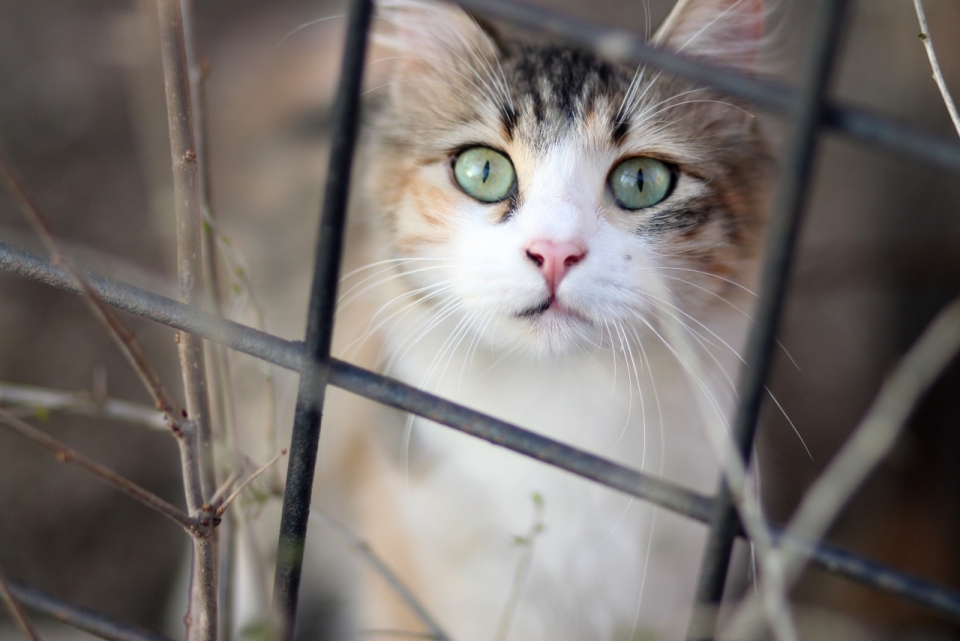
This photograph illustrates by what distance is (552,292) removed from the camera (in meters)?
1.09

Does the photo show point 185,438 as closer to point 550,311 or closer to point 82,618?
point 82,618

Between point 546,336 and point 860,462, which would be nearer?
point 860,462

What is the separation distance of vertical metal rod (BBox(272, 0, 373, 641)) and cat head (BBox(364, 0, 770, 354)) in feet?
1.41

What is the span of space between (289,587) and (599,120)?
0.81m

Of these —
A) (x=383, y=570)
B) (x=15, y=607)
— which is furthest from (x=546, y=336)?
(x=15, y=607)

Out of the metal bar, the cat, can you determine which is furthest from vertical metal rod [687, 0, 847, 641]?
the metal bar

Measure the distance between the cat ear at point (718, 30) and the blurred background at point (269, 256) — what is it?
23.4 inches

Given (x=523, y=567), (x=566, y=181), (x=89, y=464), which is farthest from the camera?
(x=523, y=567)

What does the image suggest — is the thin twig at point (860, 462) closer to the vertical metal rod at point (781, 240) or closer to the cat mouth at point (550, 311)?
the vertical metal rod at point (781, 240)

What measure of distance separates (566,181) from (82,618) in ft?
2.67

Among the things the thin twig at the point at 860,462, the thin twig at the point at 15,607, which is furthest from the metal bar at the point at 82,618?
the thin twig at the point at 860,462

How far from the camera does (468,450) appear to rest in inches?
56.1

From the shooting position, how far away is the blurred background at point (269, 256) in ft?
6.66

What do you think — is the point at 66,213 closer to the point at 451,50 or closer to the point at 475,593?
the point at 451,50
